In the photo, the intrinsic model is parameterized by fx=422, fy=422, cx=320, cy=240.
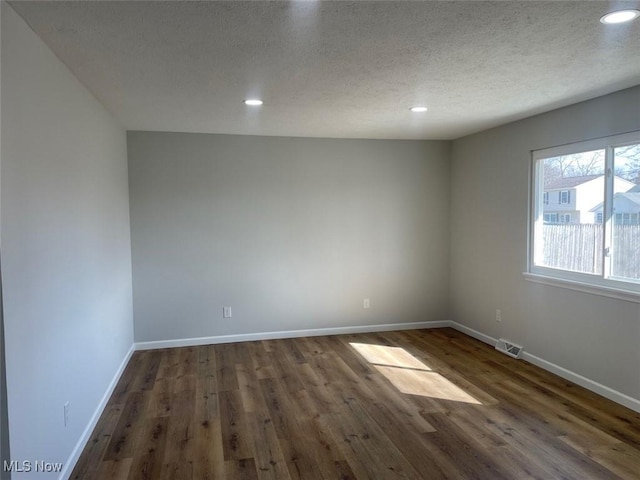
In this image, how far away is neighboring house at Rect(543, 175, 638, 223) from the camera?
11.1 feet

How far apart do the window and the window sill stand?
4cm

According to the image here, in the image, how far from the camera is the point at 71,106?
101 inches

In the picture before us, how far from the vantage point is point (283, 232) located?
4914 millimetres

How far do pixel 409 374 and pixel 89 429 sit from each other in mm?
2580

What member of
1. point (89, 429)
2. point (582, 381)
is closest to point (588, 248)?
point (582, 381)

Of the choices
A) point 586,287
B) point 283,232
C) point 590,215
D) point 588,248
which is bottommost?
point 586,287

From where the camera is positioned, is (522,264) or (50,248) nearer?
(50,248)

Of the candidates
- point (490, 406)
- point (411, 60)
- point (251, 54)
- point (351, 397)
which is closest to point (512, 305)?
point (490, 406)

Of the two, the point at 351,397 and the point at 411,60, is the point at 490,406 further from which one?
the point at 411,60

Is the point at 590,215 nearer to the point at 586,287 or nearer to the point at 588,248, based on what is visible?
the point at 588,248

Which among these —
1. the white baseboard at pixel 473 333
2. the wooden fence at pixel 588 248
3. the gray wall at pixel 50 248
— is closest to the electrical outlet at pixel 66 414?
the gray wall at pixel 50 248

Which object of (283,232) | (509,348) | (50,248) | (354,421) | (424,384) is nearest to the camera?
(50,248)

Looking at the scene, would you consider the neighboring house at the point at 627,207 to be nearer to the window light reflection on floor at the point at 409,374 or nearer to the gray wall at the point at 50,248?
the window light reflection on floor at the point at 409,374

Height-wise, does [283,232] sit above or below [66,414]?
above
